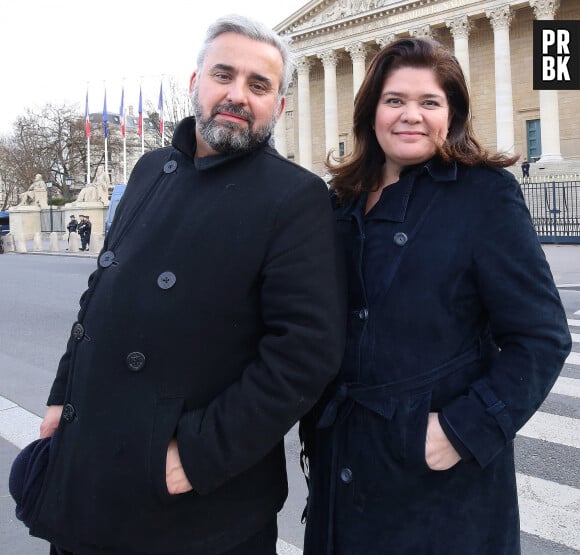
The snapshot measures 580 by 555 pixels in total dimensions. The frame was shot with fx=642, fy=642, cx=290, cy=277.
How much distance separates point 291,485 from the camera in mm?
4320

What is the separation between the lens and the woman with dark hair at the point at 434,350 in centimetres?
187

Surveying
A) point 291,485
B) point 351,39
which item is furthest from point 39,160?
point 291,485

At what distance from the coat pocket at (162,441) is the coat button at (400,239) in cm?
81

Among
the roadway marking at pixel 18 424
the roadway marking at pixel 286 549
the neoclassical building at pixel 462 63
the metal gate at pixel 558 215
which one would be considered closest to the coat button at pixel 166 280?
the roadway marking at pixel 286 549

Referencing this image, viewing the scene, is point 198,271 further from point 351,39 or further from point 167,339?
point 351,39

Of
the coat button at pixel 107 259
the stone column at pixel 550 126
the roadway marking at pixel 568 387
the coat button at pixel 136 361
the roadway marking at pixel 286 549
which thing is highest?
the stone column at pixel 550 126

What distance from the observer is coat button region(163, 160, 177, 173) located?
2113 millimetres

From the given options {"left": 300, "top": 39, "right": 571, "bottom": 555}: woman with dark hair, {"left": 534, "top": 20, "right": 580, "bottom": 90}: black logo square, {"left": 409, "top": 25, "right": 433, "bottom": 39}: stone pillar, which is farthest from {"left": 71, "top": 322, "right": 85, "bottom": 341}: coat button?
{"left": 409, "top": 25, "right": 433, "bottom": 39}: stone pillar

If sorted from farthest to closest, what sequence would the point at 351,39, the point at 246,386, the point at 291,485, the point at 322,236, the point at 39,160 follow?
the point at 39,160 → the point at 351,39 → the point at 291,485 → the point at 322,236 → the point at 246,386

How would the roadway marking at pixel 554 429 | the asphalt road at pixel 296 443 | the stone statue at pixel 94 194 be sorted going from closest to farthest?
the asphalt road at pixel 296 443 → the roadway marking at pixel 554 429 → the stone statue at pixel 94 194

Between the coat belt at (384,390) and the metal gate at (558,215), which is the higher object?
the metal gate at (558,215)

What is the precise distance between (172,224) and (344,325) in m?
0.61

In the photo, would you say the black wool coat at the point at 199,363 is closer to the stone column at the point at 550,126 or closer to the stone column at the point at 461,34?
the stone column at the point at 550,126

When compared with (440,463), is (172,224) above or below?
above
